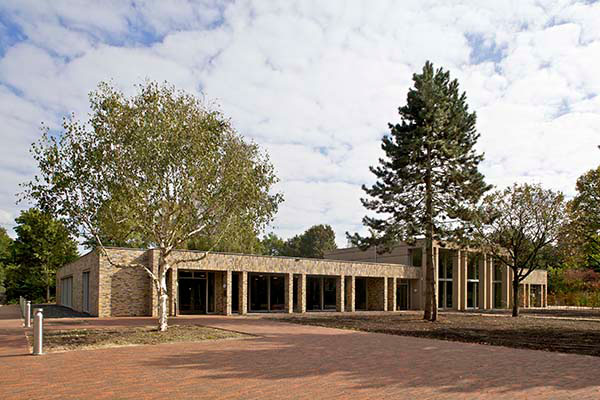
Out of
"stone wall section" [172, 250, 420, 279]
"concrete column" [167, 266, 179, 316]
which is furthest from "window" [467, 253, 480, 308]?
"concrete column" [167, 266, 179, 316]

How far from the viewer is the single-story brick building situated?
27.6 m

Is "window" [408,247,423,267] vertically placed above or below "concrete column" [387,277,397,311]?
above

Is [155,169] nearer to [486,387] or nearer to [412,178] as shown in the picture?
[486,387]

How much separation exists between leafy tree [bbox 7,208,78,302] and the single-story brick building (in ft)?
10.6

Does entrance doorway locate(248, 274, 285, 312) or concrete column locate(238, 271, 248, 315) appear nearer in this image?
concrete column locate(238, 271, 248, 315)

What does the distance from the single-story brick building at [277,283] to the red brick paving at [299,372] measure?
6899mm

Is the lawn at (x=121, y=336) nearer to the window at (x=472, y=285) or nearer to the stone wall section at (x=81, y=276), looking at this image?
the stone wall section at (x=81, y=276)

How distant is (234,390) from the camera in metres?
8.51

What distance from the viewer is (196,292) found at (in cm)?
3097

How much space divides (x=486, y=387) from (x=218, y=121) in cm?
1294

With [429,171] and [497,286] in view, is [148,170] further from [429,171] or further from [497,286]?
[497,286]

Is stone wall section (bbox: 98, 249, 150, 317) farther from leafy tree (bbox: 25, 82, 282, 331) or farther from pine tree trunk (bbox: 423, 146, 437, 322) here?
pine tree trunk (bbox: 423, 146, 437, 322)

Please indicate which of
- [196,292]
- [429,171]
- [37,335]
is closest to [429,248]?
[429,171]

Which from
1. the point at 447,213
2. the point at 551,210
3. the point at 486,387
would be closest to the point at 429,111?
the point at 447,213
